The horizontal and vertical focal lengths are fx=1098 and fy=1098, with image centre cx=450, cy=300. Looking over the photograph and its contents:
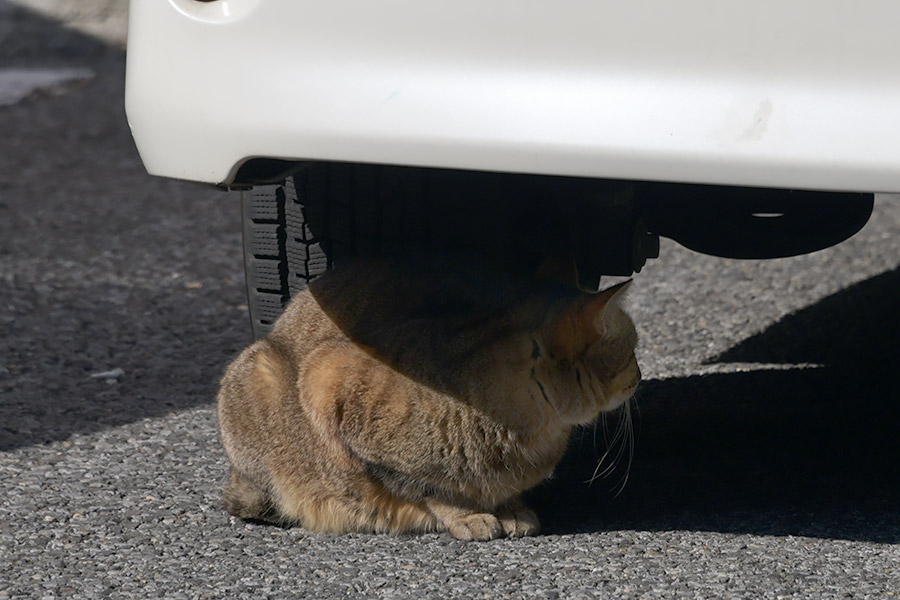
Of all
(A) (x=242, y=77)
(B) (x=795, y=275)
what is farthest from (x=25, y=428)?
(B) (x=795, y=275)

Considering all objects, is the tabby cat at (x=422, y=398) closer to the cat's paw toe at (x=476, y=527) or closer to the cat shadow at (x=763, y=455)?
the cat's paw toe at (x=476, y=527)

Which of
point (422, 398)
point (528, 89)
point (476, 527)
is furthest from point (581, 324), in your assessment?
point (528, 89)

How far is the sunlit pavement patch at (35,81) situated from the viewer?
7273mm

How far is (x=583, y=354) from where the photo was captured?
2252 mm

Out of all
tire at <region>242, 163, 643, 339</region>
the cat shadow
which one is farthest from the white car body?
the cat shadow

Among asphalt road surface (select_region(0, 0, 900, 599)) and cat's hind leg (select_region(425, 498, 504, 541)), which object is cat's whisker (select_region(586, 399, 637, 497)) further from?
cat's hind leg (select_region(425, 498, 504, 541))

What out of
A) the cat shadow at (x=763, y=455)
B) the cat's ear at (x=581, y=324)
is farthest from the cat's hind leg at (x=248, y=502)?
the cat's ear at (x=581, y=324)

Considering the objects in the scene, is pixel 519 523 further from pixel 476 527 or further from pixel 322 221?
pixel 322 221

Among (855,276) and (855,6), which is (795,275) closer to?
(855,276)

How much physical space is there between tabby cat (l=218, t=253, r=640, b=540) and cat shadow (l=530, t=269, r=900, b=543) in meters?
0.23

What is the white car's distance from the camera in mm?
1680

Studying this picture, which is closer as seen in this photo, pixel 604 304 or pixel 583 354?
pixel 604 304

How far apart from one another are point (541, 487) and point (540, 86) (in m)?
1.12

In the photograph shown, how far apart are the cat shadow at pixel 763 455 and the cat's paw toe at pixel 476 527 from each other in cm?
12
